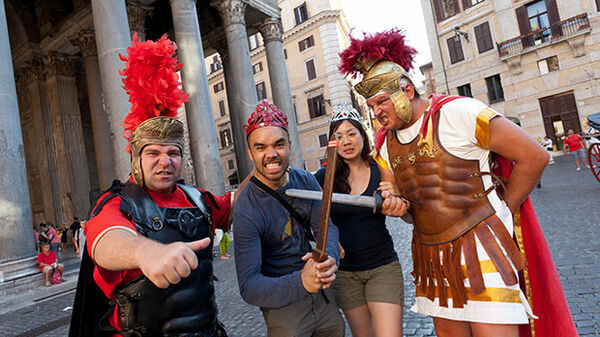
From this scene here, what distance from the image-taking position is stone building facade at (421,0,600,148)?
19719mm

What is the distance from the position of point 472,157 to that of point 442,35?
2574cm

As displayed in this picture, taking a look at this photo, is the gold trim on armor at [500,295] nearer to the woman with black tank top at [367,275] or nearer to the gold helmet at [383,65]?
the woman with black tank top at [367,275]

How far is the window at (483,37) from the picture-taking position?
22328 mm

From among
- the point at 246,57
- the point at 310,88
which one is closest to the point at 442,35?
Result: the point at 310,88

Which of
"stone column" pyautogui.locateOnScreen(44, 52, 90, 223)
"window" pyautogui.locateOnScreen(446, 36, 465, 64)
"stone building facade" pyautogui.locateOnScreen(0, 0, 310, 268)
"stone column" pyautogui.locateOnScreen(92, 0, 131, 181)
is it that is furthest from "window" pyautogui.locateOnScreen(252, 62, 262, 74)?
"stone column" pyautogui.locateOnScreen(92, 0, 131, 181)

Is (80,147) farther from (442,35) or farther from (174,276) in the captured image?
(442,35)

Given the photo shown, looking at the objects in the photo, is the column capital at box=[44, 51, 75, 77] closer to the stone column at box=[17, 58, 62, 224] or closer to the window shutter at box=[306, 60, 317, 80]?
the stone column at box=[17, 58, 62, 224]

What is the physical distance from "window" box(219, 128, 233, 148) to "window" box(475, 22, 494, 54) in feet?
82.5

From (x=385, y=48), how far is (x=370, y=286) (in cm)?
151

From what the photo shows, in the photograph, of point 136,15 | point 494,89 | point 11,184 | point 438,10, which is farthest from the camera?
point 438,10

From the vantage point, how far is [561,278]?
381 centimetres

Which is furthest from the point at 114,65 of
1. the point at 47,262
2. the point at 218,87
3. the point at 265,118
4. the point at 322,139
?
the point at 218,87

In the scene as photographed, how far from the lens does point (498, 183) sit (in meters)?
1.85

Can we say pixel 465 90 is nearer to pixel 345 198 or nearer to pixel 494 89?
pixel 494 89
